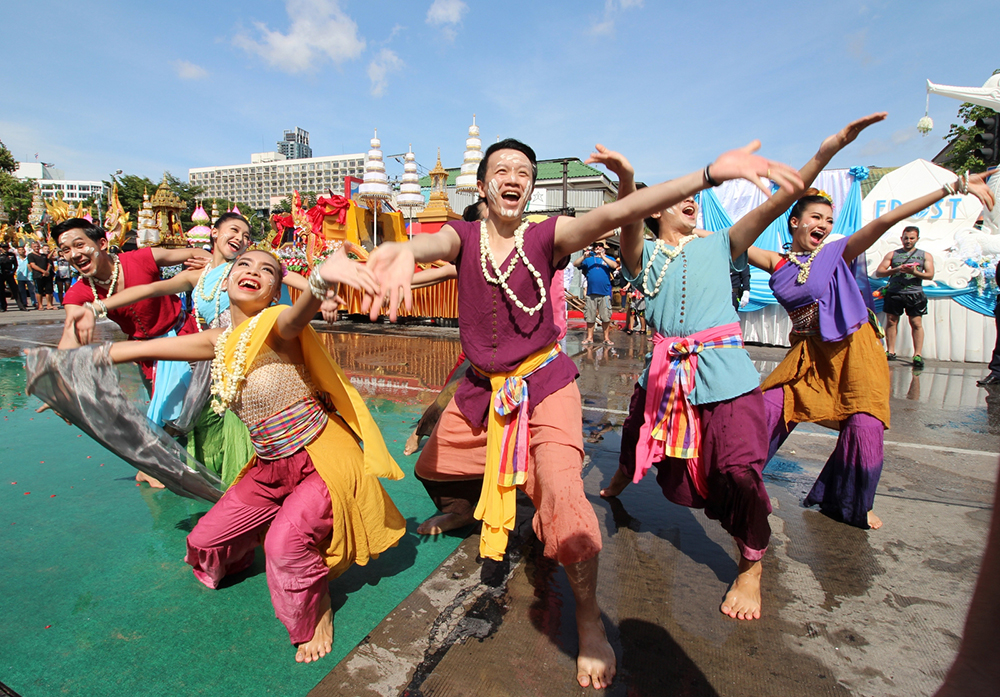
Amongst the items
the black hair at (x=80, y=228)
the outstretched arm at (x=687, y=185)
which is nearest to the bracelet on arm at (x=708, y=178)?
the outstretched arm at (x=687, y=185)

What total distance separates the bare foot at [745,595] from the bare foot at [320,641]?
1537mm

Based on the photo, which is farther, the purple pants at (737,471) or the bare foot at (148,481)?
the bare foot at (148,481)

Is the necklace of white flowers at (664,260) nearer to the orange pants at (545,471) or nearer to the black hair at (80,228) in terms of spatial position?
the orange pants at (545,471)

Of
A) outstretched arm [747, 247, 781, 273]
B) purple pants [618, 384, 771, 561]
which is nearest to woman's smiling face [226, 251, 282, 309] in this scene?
purple pants [618, 384, 771, 561]

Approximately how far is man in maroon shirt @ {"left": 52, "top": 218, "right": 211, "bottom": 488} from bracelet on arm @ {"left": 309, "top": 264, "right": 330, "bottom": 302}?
2.03 m

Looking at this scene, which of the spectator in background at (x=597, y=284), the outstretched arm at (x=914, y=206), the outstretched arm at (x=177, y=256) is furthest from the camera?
the spectator in background at (x=597, y=284)

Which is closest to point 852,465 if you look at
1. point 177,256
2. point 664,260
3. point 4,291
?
point 664,260

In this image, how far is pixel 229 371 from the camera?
7.27 ft

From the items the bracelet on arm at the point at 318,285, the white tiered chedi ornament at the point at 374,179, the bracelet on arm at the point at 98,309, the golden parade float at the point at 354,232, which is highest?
the white tiered chedi ornament at the point at 374,179

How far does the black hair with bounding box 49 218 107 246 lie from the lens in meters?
3.26

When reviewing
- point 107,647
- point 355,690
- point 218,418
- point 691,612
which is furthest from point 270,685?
point 218,418

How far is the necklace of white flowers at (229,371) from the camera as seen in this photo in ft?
7.19

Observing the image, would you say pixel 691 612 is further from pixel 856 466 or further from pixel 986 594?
pixel 986 594

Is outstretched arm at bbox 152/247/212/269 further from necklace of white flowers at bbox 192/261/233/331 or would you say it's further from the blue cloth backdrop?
the blue cloth backdrop
